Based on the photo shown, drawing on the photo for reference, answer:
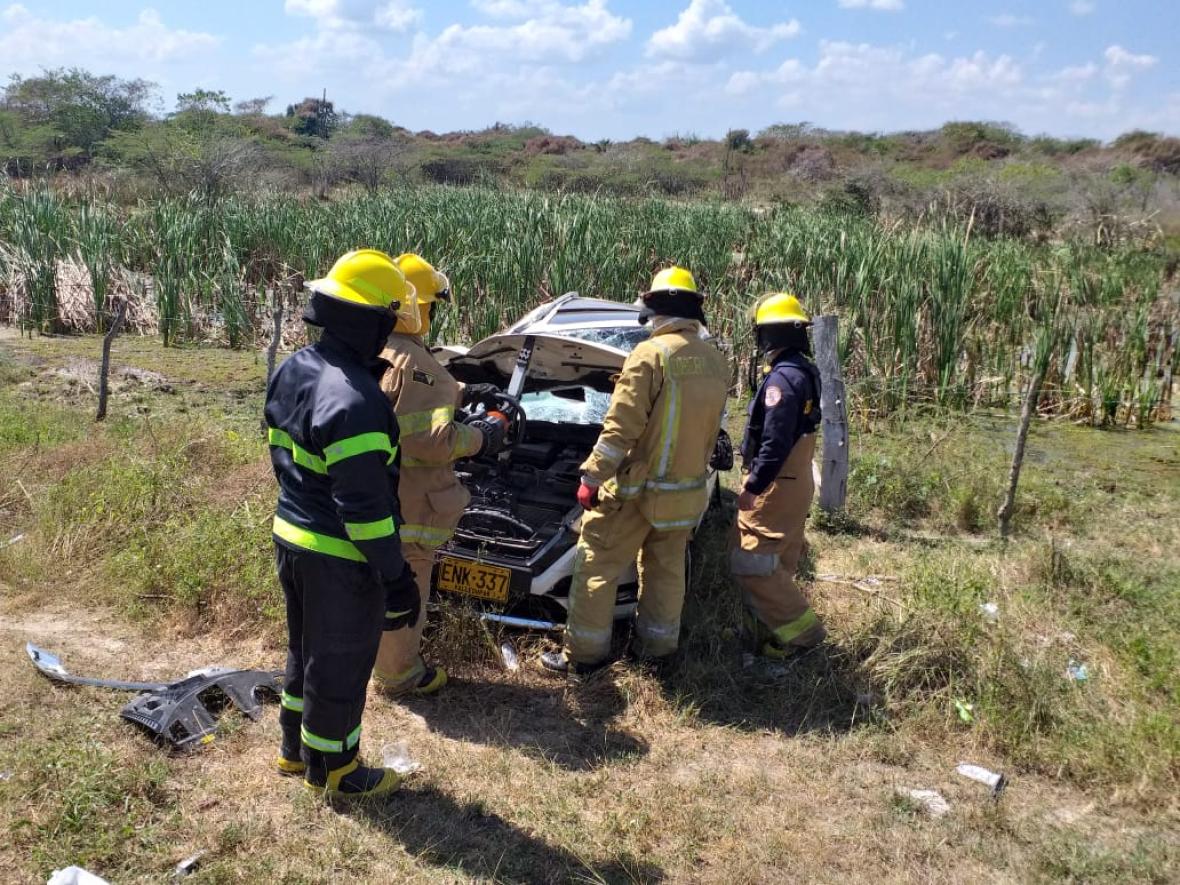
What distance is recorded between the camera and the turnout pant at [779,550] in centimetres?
428

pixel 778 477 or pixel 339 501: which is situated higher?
pixel 339 501

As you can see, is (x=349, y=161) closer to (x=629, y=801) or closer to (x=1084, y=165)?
(x=1084, y=165)

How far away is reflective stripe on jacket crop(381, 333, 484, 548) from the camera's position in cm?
360

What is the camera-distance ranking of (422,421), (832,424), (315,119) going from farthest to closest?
(315,119), (832,424), (422,421)

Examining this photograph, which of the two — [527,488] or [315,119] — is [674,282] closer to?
[527,488]

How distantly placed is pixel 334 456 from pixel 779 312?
2.38 m

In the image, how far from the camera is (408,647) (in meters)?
A: 3.86

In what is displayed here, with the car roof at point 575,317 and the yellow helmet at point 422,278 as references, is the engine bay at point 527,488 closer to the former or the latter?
the car roof at point 575,317

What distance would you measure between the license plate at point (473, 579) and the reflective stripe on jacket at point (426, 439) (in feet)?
1.45

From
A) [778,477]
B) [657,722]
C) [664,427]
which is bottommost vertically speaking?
[657,722]

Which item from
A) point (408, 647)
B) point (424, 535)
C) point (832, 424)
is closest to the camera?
point (424, 535)

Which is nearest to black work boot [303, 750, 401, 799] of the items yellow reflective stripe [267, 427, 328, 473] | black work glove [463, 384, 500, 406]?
yellow reflective stripe [267, 427, 328, 473]

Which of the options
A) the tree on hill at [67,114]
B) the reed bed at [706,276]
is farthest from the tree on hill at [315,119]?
the reed bed at [706,276]

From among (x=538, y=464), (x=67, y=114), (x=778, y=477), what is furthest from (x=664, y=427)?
(x=67, y=114)
